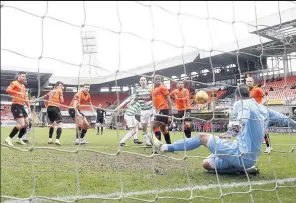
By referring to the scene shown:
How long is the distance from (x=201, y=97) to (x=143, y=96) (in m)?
1.09

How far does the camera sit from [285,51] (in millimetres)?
5371

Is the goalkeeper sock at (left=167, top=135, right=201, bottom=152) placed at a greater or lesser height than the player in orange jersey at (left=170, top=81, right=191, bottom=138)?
lesser

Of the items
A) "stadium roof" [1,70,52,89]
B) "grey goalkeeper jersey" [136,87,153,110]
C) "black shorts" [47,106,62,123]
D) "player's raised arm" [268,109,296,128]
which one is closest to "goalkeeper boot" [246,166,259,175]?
"player's raised arm" [268,109,296,128]

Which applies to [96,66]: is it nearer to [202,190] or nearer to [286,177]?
[202,190]

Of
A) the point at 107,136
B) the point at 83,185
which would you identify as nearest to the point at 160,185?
the point at 83,185

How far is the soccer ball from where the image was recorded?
20.6 feet

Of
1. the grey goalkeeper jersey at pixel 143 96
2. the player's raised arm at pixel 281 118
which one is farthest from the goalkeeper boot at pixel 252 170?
the grey goalkeeper jersey at pixel 143 96

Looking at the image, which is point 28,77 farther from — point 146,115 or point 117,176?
point 146,115

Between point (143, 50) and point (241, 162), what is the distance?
5.22ft

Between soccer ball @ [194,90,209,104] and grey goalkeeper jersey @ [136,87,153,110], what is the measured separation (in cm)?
89

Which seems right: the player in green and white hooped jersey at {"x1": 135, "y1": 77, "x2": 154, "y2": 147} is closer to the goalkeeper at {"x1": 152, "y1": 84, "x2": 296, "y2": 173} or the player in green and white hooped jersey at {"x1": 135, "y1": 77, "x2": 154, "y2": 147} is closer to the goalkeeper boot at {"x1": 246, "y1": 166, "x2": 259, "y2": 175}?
the goalkeeper at {"x1": 152, "y1": 84, "x2": 296, "y2": 173}

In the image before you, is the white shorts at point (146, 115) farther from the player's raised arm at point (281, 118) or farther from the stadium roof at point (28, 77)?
the stadium roof at point (28, 77)

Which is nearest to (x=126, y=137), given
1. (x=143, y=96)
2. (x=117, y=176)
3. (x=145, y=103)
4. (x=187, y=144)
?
(x=145, y=103)

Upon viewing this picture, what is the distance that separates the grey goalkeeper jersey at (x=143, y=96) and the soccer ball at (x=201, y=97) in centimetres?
89
